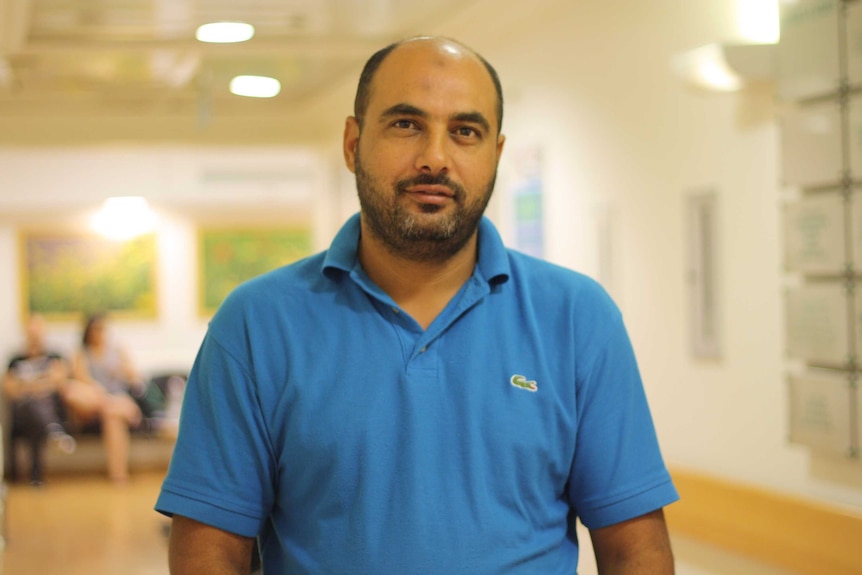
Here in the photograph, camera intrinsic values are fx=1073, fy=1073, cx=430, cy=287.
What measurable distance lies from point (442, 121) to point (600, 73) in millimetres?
3277

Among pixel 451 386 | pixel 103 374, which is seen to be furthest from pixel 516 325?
pixel 103 374

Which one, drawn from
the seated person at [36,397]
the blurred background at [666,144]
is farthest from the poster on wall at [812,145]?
the seated person at [36,397]

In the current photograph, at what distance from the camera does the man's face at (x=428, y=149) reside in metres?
1.53

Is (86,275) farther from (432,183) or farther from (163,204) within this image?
(432,183)

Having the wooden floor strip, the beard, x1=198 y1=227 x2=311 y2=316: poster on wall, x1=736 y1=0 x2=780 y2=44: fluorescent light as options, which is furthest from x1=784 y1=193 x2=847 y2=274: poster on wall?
x1=198 y1=227 x2=311 y2=316: poster on wall

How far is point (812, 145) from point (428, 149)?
2.10m

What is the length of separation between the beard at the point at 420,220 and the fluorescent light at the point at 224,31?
12.3 feet

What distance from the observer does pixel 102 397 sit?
985cm

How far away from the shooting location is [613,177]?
15.1 feet

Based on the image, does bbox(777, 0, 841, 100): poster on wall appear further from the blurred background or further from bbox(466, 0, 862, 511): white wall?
bbox(466, 0, 862, 511): white wall

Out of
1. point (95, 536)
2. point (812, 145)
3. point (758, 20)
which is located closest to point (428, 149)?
point (812, 145)

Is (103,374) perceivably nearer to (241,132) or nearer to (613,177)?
(241,132)

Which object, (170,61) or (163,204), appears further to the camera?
(163,204)

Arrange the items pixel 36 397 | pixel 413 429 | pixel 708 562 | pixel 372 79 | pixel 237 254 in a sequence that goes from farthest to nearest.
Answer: pixel 237 254 < pixel 36 397 < pixel 708 562 < pixel 372 79 < pixel 413 429
